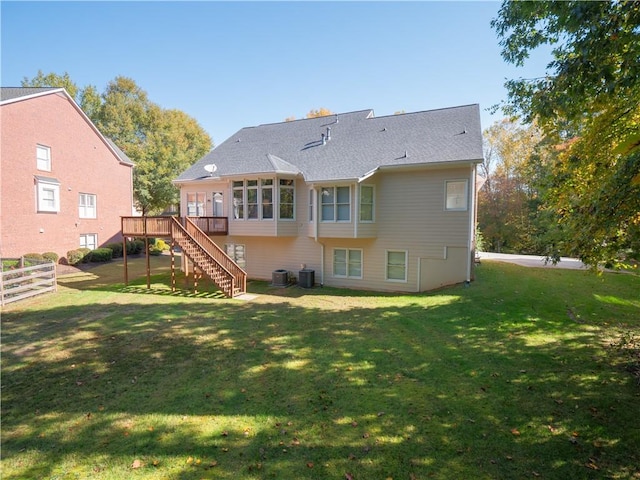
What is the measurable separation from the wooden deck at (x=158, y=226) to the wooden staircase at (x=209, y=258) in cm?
50

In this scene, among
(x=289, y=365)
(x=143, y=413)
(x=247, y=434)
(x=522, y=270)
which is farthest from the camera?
(x=522, y=270)

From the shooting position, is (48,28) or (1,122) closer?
(48,28)

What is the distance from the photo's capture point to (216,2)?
38.1 ft

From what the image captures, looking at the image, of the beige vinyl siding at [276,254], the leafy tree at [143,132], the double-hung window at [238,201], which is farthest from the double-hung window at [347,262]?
the leafy tree at [143,132]

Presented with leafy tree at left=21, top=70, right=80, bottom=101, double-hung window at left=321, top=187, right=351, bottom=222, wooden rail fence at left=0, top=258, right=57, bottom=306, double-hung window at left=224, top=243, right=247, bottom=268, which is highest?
leafy tree at left=21, top=70, right=80, bottom=101

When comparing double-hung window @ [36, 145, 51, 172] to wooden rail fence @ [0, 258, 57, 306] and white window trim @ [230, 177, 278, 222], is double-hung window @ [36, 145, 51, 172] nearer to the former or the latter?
wooden rail fence @ [0, 258, 57, 306]

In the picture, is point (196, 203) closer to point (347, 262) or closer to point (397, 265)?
point (347, 262)

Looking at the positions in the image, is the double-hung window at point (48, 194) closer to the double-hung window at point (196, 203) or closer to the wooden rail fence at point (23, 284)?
the wooden rail fence at point (23, 284)

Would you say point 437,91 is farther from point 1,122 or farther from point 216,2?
point 1,122

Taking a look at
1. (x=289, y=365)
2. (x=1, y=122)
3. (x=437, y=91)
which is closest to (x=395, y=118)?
(x=437, y=91)

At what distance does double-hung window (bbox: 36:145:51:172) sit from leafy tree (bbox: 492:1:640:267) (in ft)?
84.8

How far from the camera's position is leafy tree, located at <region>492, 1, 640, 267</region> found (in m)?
4.36

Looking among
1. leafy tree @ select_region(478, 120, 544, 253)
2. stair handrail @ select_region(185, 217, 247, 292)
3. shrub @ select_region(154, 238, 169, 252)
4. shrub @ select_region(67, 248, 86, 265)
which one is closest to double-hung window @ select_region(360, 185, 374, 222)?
stair handrail @ select_region(185, 217, 247, 292)

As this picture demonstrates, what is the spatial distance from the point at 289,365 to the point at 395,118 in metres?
15.1
